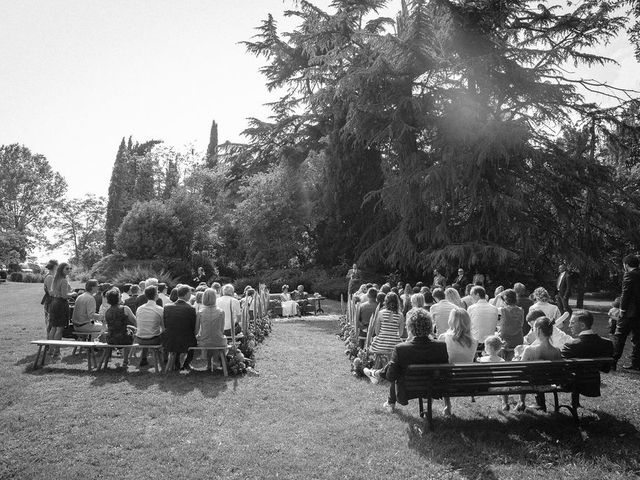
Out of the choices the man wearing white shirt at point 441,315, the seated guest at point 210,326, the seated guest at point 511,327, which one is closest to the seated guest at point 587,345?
the seated guest at point 511,327

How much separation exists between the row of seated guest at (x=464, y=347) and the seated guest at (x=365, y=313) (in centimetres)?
335

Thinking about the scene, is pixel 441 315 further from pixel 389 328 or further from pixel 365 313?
pixel 365 313

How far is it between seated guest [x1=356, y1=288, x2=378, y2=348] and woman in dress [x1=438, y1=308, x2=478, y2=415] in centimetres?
367

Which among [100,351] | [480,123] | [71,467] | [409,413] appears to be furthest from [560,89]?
[71,467]

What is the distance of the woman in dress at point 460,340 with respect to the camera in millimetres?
6434

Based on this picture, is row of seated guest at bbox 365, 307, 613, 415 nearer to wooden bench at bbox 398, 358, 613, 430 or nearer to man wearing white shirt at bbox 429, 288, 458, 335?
wooden bench at bbox 398, 358, 613, 430

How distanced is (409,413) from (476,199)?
14.5 m

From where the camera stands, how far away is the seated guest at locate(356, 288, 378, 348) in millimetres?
10219

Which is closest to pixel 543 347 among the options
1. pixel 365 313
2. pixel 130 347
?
pixel 365 313

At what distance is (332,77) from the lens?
28000mm

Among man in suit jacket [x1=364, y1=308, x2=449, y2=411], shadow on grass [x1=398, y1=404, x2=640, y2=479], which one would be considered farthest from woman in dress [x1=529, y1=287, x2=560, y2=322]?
man in suit jacket [x1=364, y1=308, x2=449, y2=411]

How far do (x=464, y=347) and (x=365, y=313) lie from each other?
12.7 ft

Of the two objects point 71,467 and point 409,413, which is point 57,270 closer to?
point 71,467

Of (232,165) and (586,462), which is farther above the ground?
(232,165)
